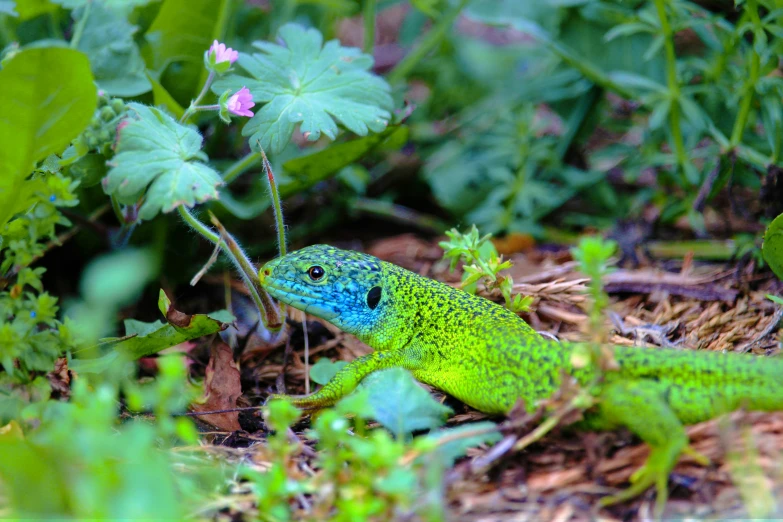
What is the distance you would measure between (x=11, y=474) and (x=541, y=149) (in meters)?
4.77

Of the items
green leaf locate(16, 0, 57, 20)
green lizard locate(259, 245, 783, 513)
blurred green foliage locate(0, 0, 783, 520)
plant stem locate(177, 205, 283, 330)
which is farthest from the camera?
green leaf locate(16, 0, 57, 20)

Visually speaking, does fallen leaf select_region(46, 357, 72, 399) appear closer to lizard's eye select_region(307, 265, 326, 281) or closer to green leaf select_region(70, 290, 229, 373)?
green leaf select_region(70, 290, 229, 373)

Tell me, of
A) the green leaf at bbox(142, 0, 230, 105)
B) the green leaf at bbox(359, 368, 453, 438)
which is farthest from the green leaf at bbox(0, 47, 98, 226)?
the green leaf at bbox(359, 368, 453, 438)

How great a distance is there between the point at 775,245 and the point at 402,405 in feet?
7.57

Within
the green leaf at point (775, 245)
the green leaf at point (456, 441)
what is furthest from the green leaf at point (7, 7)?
the green leaf at point (775, 245)

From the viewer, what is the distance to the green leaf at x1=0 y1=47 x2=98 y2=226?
312 centimetres

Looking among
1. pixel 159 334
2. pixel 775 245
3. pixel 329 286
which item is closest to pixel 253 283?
pixel 329 286

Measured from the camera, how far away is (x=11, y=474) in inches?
95.4

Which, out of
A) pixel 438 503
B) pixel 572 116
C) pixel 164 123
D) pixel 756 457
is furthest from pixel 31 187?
pixel 572 116

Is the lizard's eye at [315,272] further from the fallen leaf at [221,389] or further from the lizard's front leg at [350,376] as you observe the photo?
the fallen leaf at [221,389]

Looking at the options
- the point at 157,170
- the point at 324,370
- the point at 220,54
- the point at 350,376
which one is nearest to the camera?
the point at 157,170

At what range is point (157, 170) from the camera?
3.32m

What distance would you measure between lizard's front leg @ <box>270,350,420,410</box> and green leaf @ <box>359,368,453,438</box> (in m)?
0.44

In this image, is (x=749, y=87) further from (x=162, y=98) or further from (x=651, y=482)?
(x=162, y=98)
